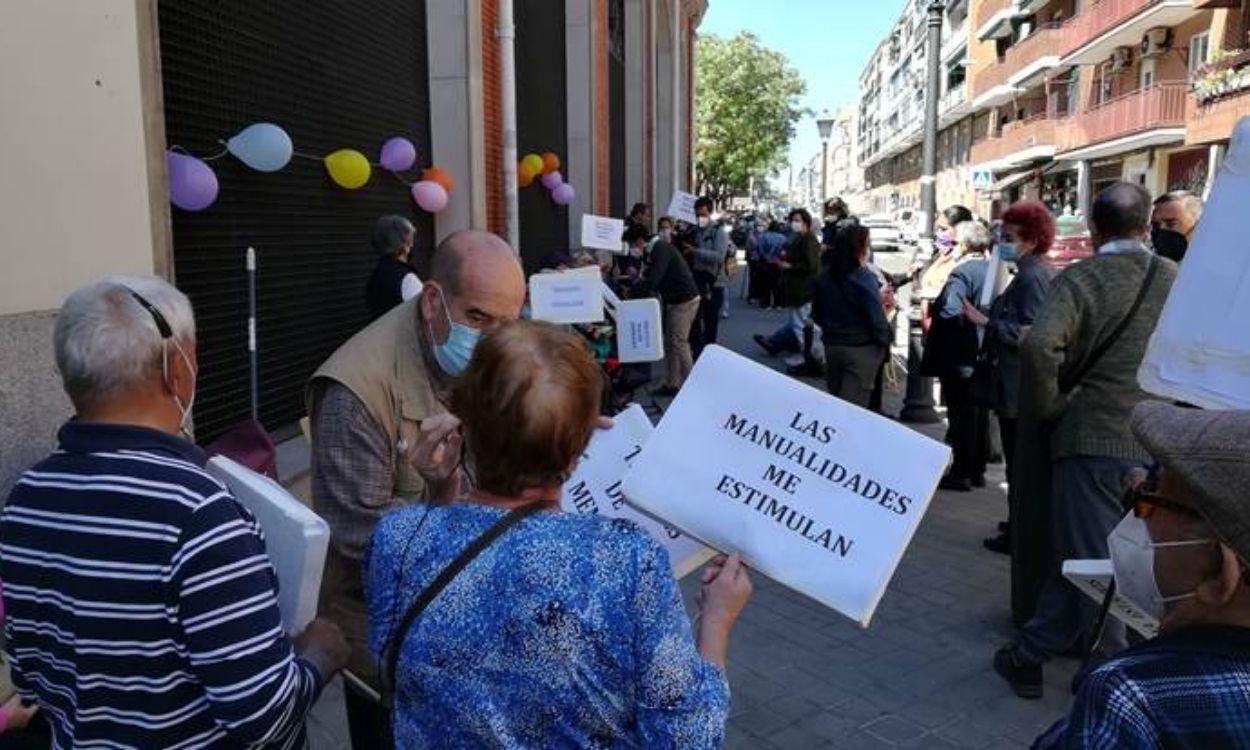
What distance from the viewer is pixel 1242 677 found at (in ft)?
4.32

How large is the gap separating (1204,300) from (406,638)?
1.47 meters

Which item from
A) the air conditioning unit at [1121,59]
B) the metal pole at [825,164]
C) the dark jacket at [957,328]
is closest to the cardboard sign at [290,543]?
the dark jacket at [957,328]

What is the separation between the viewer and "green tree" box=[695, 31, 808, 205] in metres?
54.1

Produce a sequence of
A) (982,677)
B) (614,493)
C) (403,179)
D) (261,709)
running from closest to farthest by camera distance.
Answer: (261,709) < (614,493) < (982,677) < (403,179)

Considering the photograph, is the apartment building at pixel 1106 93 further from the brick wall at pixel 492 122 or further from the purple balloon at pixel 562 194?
the brick wall at pixel 492 122

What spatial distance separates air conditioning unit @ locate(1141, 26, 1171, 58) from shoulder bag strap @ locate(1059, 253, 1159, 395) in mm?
35419

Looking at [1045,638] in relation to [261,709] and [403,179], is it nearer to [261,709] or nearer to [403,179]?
[261,709]

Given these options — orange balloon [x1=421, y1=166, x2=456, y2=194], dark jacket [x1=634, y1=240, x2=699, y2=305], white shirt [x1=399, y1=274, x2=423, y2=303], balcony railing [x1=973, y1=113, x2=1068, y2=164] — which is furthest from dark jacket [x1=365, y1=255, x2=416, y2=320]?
balcony railing [x1=973, y1=113, x2=1068, y2=164]

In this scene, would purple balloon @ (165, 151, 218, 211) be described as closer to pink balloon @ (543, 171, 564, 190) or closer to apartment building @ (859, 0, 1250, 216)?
pink balloon @ (543, 171, 564, 190)

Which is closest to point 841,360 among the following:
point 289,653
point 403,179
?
point 403,179

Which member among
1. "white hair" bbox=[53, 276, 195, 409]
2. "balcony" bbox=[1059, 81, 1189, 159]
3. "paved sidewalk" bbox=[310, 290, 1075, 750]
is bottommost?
"paved sidewalk" bbox=[310, 290, 1075, 750]

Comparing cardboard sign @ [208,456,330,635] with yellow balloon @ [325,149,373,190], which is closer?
cardboard sign @ [208,456,330,635]

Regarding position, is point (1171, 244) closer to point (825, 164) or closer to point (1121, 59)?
point (1121, 59)

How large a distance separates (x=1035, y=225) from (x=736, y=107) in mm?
50638
